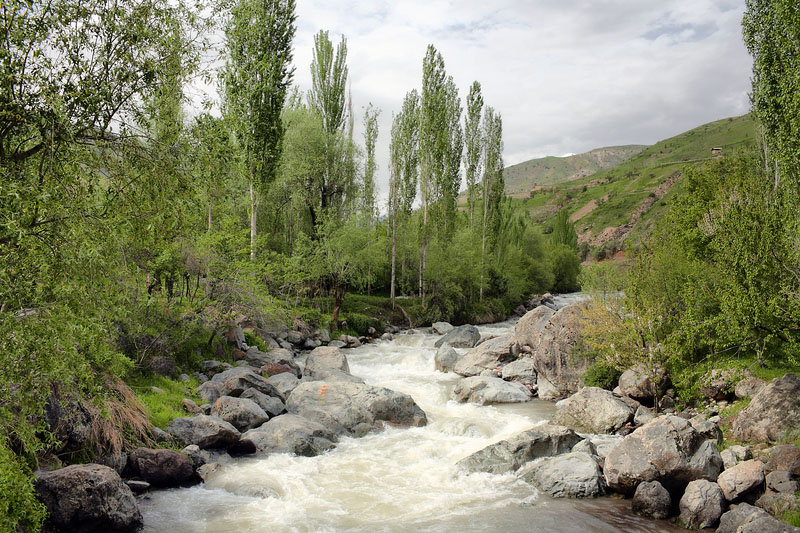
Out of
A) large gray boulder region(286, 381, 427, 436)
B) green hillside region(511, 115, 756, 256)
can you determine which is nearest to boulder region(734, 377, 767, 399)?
large gray boulder region(286, 381, 427, 436)

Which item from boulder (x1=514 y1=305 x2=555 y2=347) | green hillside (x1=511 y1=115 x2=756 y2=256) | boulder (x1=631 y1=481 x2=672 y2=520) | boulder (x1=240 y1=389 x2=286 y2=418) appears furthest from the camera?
green hillside (x1=511 y1=115 x2=756 y2=256)

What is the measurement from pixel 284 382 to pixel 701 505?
13.6 meters

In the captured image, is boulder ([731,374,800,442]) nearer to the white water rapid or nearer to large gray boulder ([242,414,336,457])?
the white water rapid

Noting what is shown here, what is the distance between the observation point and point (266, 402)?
1628 cm

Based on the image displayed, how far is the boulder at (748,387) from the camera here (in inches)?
584

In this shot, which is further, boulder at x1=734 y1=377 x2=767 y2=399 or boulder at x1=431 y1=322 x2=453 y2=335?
boulder at x1=431 y1=322 x2=453 y2=335

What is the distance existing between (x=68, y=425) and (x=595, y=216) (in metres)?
126

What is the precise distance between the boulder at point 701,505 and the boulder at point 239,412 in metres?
11.0

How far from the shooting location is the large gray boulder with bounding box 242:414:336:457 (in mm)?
13828

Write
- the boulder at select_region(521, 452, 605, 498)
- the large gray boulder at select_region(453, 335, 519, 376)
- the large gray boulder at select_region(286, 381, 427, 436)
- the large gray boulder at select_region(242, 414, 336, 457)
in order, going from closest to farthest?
the boulder at select_region(521, 452, 605, 498), the large gray boulder at select_region(242, 414, 336, 457), the large gray boulder at select_region(286, 381, 427, 436), the large gray boulder at select_region(453, 335, 519, 376)

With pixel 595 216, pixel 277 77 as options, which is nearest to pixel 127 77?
pixel 277 77

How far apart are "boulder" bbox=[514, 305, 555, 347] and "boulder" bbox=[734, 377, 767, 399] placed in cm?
884

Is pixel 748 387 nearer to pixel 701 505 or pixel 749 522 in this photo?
pixel 701 505

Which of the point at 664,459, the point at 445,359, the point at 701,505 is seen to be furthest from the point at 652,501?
the point at 445,359
